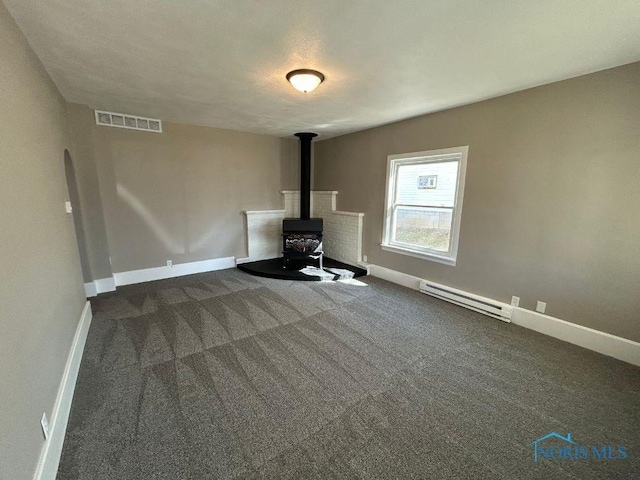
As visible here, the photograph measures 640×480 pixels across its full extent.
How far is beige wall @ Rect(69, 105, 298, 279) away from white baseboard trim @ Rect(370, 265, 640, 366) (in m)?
4.42

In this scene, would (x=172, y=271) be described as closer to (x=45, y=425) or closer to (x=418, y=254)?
(x=45, y=425)

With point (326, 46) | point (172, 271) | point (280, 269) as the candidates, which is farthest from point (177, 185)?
point (326, 46)

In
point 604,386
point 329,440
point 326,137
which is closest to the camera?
point 329,440

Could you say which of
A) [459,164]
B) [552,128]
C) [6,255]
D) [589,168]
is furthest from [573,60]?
[6,255]

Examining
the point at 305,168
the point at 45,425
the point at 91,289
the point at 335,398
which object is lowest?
the point at 335,398

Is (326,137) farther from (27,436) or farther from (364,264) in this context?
(27,436)

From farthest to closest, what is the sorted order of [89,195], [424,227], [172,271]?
[172,271] → [424,227] → [89,195]

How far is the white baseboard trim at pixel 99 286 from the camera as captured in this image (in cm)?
370

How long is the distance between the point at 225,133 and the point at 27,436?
4.48 m

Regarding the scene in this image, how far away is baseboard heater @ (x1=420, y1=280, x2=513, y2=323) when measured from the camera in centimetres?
306

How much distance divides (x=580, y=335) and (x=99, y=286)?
5.91 metres

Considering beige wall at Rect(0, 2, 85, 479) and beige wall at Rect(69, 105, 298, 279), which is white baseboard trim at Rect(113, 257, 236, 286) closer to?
beige wall at Rect(69, 105, 298, 279)

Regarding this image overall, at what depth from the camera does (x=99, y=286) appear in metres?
3.80

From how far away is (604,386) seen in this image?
207cm
